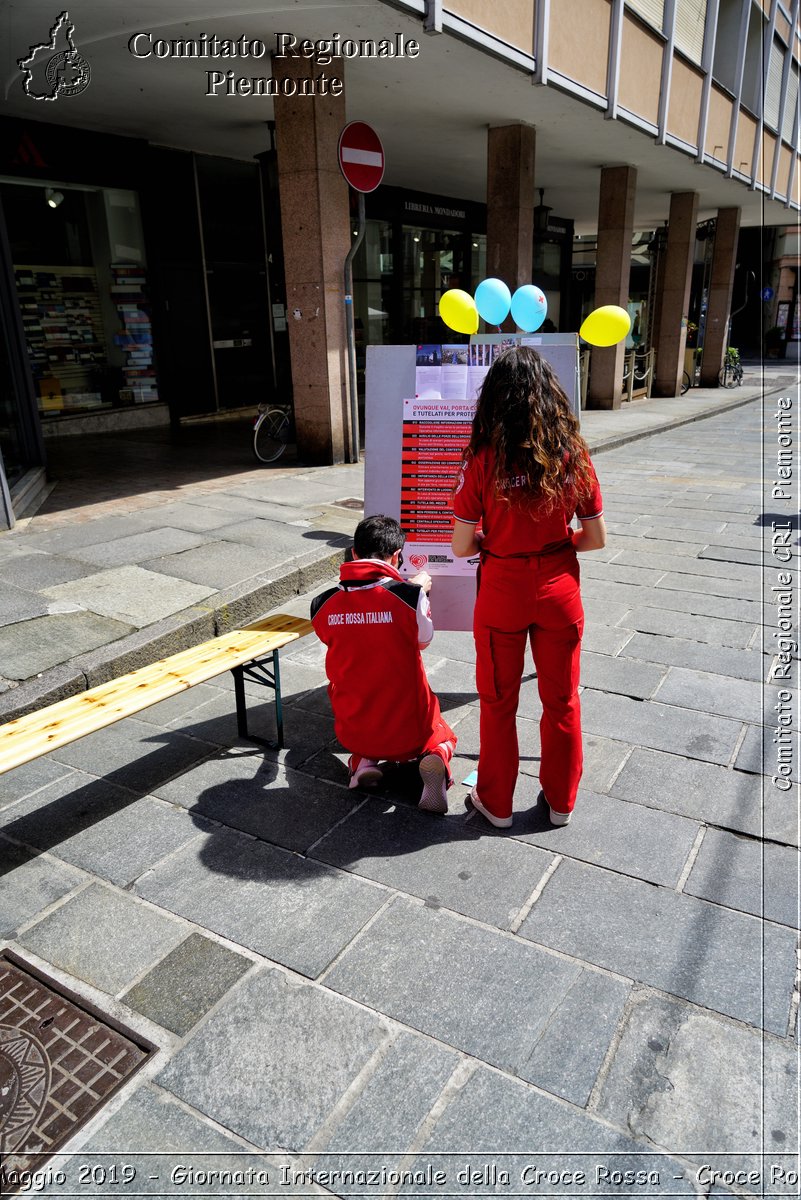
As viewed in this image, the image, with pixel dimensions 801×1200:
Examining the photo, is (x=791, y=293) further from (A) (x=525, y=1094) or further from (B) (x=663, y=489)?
(A) (x=525, y=1094)

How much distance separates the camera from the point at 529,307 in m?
4.55

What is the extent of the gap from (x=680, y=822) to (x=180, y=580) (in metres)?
3.69

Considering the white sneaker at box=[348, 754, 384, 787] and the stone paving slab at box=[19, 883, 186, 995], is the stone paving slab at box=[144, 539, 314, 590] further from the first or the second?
the stone paving slab at box=[19, 883, 186, 995]

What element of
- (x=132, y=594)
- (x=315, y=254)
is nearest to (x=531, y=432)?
(x=132, y=594)

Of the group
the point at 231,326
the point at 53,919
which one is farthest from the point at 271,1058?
the point at 231,326

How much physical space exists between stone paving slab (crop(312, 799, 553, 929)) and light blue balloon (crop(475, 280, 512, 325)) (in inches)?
109

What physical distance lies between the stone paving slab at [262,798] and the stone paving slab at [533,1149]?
1280 millimetres

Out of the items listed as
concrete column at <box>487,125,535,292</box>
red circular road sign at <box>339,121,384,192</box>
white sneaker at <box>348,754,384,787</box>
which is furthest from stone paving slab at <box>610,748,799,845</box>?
concrete column at <box>487,125,535,292</box>

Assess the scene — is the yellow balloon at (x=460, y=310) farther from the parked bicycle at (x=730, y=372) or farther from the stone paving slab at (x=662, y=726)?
the parked bicycle at (x=730, y=372)

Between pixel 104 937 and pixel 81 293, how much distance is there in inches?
448

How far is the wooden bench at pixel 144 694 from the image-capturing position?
9.64 ft

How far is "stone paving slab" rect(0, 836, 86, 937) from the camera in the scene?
2824 mm

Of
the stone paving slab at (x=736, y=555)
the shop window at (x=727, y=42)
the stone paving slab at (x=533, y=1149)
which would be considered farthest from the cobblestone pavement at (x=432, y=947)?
the shop window at (x=727, y=42)

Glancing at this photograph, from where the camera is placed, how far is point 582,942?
265 cm
